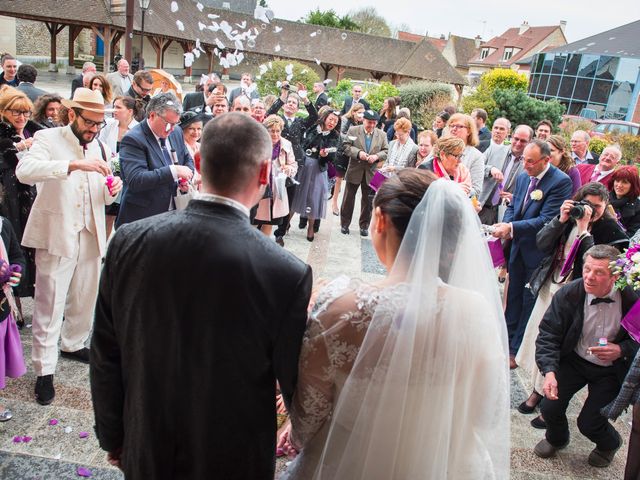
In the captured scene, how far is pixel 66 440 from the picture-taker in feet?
10.9

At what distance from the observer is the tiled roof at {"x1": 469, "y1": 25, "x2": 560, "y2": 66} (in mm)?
61719

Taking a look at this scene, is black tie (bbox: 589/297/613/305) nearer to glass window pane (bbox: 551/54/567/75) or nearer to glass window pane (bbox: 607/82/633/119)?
glass window pane (bbox: 607/82/633/119)

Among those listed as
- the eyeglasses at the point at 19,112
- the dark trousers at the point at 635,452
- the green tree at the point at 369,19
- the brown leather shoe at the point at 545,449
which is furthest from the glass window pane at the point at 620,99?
the eyeglasses at the point at 19,112

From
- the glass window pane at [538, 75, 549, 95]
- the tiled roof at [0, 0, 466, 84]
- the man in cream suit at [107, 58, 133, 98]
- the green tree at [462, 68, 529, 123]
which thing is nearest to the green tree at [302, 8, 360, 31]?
the tiled roof at [0, 0, 466, 84]

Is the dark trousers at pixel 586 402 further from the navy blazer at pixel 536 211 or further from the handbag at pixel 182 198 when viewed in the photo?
the handbag at pixel 182 198

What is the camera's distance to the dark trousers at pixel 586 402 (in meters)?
3.67

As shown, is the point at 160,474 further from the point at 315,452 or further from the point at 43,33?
the point at 43,33

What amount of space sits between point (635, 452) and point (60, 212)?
4.21 m

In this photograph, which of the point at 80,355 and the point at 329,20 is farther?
the point at 329,20

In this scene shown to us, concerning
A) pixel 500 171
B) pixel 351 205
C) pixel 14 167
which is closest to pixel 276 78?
pixel 351 205

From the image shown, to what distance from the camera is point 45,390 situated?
3672 millimetres

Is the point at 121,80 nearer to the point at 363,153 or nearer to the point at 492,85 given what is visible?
the point at 363,153

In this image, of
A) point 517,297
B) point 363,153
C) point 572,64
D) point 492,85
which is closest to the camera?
point 517,297

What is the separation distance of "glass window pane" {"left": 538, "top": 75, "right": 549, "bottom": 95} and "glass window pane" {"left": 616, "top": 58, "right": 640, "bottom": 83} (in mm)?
6663
